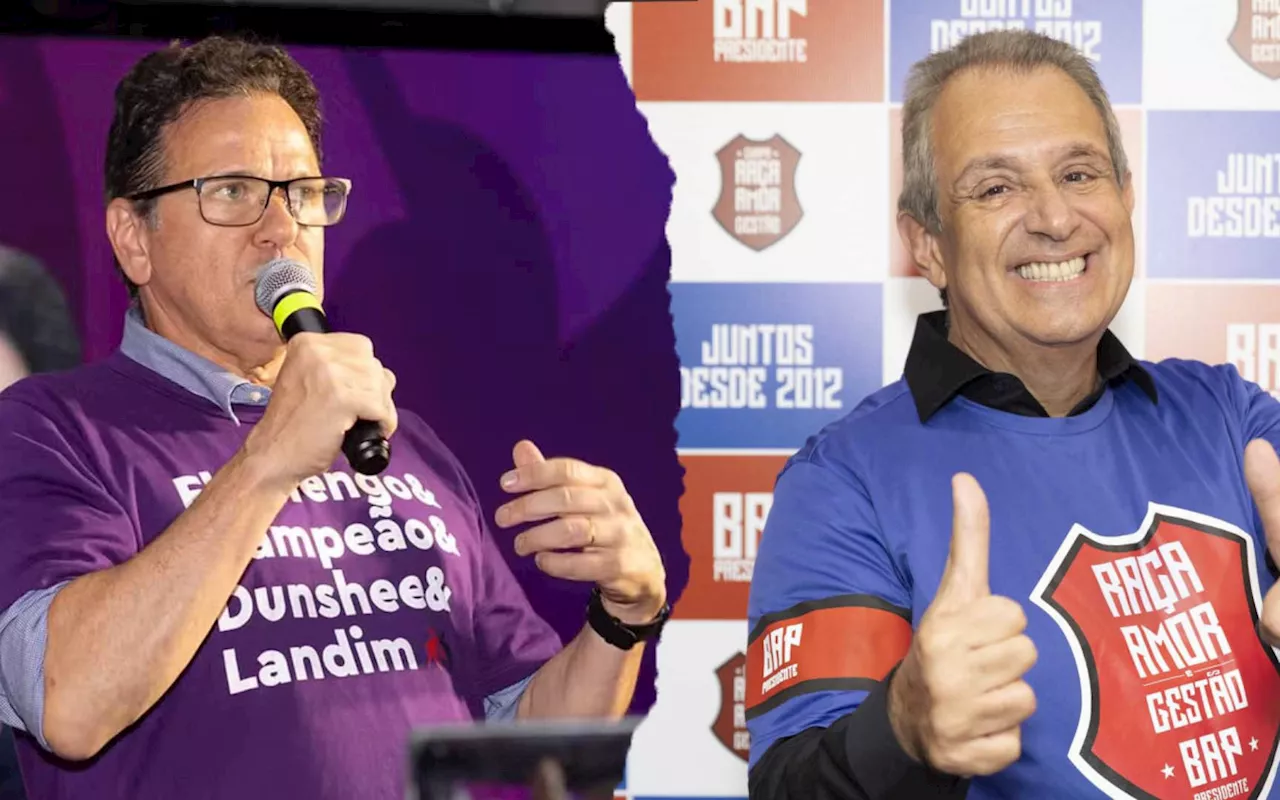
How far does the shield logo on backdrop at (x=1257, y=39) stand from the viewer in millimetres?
2477

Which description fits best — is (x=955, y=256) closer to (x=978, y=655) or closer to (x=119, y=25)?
(x=978, y=655)

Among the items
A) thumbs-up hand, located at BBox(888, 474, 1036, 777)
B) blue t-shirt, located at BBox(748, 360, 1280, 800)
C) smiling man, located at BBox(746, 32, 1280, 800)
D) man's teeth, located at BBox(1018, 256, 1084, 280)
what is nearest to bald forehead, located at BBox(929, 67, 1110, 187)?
smiling man, located at BBox(746, 32, 1280, 800)

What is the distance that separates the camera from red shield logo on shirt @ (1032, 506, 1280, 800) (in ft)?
4.97

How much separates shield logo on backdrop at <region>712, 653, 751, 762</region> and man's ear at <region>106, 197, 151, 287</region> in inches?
47.7

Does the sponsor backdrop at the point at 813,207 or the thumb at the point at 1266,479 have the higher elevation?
the sponsor backdrop at the point at 813,207

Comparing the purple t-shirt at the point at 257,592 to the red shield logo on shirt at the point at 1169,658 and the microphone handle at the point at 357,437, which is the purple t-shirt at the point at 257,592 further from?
the red shield logo on shirt at the point at 1169,658

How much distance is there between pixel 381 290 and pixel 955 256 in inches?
43.5

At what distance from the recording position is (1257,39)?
2480 millimetres

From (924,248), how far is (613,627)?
766 millimetres

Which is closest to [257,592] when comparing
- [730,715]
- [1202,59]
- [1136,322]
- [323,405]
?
[323,405]

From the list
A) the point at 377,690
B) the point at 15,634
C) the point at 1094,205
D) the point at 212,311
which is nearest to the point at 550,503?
the point at 377,690

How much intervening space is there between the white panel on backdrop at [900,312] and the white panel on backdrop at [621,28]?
0.62 meters

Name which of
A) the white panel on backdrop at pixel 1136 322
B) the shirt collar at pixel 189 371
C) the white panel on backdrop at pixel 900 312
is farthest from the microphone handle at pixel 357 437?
the white panel on backdrop at pixel 1136 322

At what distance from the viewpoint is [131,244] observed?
6.89 ft
